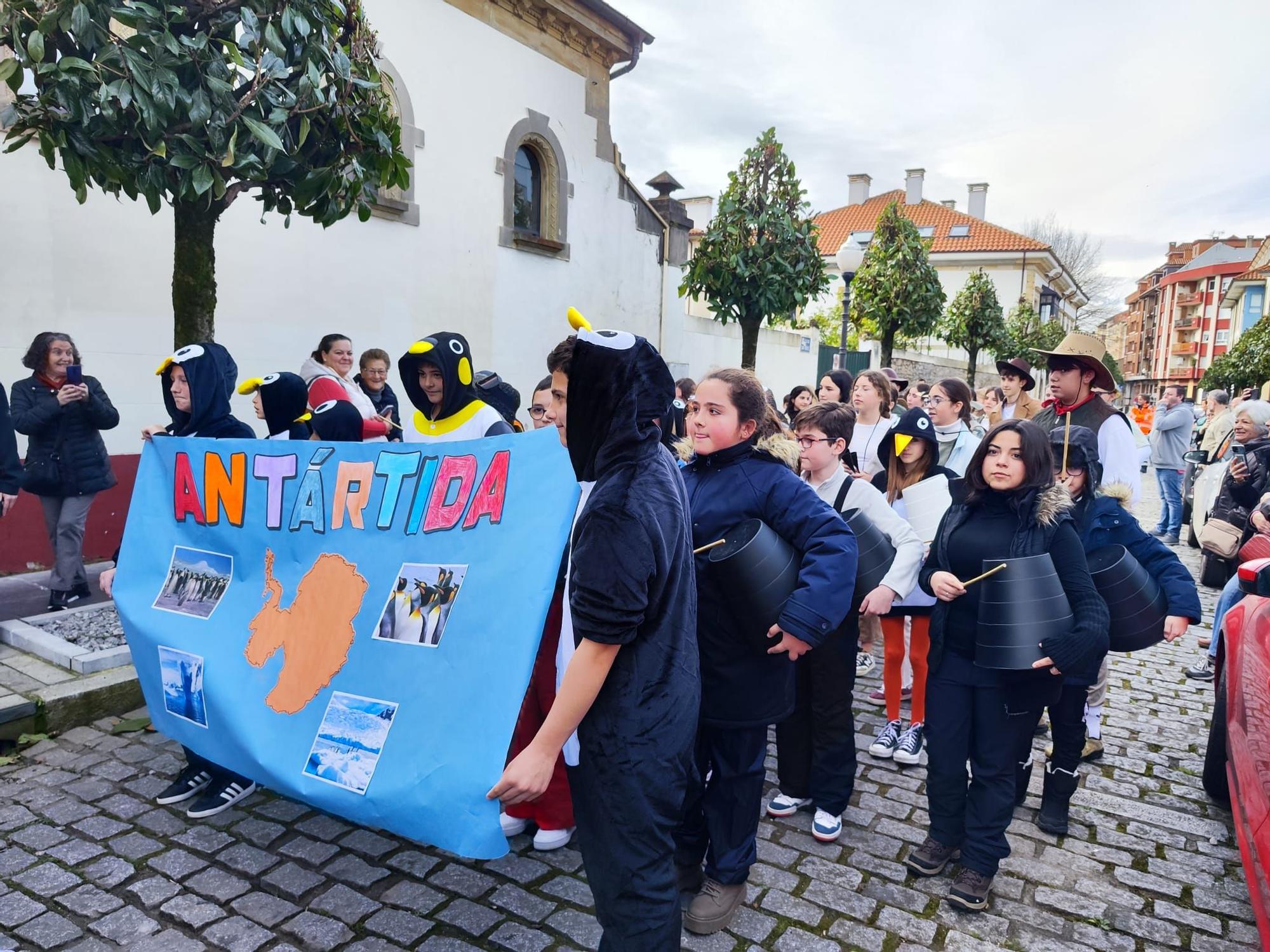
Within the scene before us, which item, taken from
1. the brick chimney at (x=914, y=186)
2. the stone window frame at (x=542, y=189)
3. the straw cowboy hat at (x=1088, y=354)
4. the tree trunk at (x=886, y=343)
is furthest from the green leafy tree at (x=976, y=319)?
the brick chimney at (x=914, y=186)

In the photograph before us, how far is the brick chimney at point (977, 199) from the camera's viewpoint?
5347 cm

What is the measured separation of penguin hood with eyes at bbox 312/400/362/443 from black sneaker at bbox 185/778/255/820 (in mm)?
1600

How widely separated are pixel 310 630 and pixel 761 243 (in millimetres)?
10901

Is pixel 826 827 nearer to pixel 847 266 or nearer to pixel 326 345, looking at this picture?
pixel 326 345

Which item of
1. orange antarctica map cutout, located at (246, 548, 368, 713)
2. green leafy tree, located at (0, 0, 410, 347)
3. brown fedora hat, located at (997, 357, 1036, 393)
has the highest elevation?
green leafy tree, located at (0, 0, 410, 347)

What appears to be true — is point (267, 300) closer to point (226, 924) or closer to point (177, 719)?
point (177, 719)

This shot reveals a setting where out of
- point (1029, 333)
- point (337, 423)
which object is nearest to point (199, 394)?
point (337, 423)

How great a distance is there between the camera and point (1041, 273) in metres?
49.3

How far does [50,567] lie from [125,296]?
7.97 feet

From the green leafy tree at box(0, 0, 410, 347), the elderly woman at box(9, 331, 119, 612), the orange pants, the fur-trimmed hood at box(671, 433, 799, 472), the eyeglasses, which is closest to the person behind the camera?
the fur-trimmed hood at box(671, 433, 799, 472)

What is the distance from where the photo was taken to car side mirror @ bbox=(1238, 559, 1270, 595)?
10.0 ft

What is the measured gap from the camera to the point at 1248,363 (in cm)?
2305

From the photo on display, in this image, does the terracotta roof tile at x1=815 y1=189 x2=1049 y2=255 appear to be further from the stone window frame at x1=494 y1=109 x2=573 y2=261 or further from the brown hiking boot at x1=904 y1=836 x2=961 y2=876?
the brown hiking boot at x1=904 y1=836 x2=961 y2=876

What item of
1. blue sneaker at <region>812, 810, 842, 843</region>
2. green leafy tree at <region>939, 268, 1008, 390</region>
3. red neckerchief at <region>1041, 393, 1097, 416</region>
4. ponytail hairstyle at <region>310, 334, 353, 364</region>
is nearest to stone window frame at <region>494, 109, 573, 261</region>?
ponytail hairstyle at <region>310, 334, 353, 364</region>
